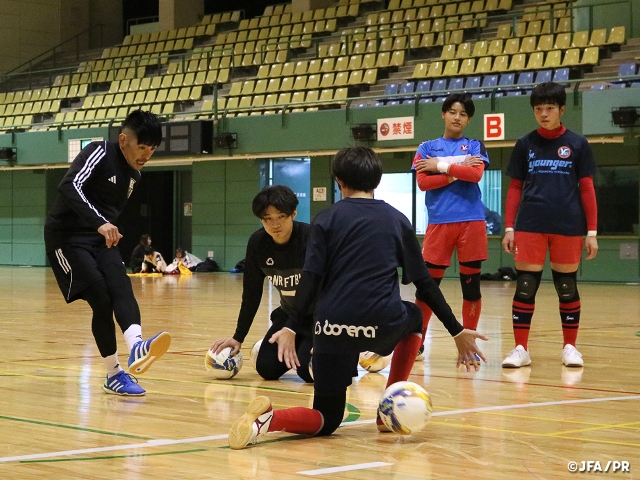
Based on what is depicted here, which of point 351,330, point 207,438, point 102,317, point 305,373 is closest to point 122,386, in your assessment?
point 102,317

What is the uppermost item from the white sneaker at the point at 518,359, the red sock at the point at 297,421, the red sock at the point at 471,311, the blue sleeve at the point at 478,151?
the blue sleeve at the point at 478,151

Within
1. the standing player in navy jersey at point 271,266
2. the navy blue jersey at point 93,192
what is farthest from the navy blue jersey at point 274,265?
the navy blue jersey at point 93,192

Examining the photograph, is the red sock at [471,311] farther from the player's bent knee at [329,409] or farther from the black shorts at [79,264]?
the player's bent knee at [329,409]

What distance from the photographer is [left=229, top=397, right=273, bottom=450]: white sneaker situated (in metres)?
3.53

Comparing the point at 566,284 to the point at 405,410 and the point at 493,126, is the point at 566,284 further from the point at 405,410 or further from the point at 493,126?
the point at 493,126

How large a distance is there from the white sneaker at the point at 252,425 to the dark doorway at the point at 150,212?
2357 cm

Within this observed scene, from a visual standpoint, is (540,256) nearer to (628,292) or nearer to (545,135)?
(545,135)

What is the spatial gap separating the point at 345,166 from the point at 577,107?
1348cm

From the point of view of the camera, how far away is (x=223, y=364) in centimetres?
559

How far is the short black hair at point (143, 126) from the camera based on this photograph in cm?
501

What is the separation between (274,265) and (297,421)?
1672 millimetres

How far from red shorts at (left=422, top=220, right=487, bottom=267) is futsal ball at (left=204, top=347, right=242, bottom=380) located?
154 centimetres

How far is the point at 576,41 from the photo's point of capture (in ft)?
59.9

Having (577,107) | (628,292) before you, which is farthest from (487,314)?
(577,107)
